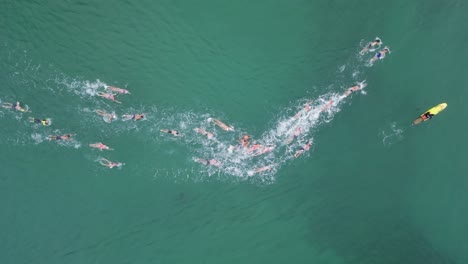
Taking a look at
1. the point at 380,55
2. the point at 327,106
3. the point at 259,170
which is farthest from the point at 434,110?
the point at 259,170

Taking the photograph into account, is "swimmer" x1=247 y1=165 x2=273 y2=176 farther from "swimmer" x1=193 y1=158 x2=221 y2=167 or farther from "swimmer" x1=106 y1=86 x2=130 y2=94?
"swimmer" x1=106 y1=86 x2=130 y2=94

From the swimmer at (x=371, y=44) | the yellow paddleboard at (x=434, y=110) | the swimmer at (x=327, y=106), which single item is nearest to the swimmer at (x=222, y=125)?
the swimmer at (x=327, y=106)

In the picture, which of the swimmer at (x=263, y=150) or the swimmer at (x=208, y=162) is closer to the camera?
the swimmer at (x=208, y=162)

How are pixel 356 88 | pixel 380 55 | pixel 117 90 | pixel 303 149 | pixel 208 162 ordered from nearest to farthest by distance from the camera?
pixel 117 90 < pixel 380 55 < pixel 356 88 < pixel 208 162 < pixel 303 149

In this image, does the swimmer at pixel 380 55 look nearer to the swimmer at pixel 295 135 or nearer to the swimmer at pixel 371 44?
the swimmer at pixel 371 44

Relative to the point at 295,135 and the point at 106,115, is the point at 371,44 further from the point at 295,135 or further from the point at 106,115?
the point at 106,115

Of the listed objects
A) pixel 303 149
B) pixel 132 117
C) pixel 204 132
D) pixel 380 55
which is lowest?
pixel 303 149

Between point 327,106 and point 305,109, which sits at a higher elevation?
point 305,109

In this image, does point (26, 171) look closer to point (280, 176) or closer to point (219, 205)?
point (219, 205)

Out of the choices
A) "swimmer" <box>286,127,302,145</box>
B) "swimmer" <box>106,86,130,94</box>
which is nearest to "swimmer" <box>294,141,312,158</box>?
"swimmer" <box>286,127,302,145</box>
